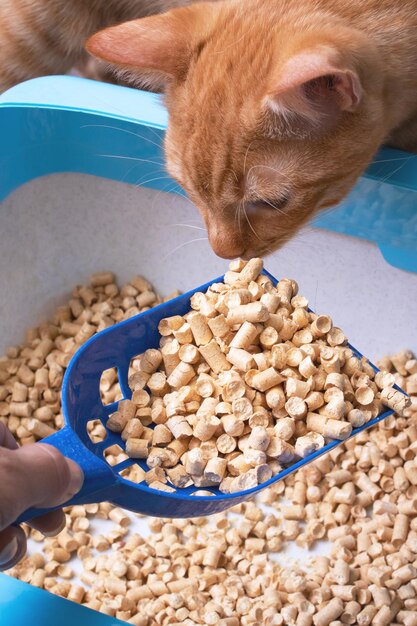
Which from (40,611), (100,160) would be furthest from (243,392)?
(100,160)

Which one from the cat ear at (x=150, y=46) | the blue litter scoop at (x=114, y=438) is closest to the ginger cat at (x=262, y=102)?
the cat ear at (x=150, y=46)

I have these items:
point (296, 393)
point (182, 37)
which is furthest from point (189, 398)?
point (182, 37)

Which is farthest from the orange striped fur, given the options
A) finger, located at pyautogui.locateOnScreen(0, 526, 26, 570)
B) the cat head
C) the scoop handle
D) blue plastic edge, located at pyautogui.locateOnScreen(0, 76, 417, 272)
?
finger, located at pyautogui.locateOnScreen(0, 526, 26, 570)

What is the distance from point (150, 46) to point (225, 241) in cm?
27

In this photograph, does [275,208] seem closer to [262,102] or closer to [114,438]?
[262,102]

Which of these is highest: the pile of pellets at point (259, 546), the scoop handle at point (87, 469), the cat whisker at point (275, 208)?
the cat whisker at point (275, 208)

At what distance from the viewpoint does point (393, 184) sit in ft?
3.97

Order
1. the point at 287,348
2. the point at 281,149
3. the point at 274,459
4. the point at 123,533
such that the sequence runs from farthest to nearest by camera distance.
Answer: the point at 123,533
the point at 287,348
the point at 274,459
the point at 281,149

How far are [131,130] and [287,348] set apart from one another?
1.44ft

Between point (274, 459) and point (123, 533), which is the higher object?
point (274, 459)

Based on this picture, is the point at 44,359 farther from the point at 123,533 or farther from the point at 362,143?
the point at 362,143

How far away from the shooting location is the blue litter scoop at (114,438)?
1017mm

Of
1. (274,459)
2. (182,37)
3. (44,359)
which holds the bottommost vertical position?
(44,359)

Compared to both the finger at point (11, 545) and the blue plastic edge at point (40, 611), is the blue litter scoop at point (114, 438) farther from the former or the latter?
the blue plastic edge at point (40, 611)
